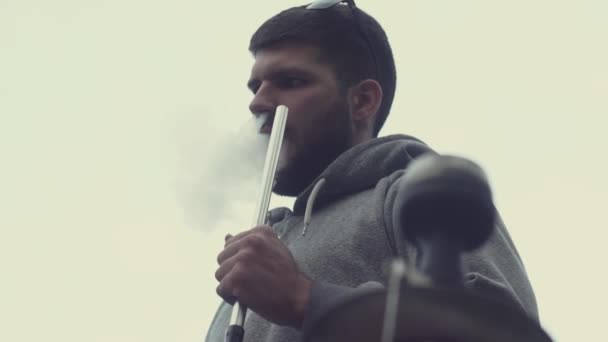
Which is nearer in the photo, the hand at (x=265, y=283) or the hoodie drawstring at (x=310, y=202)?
the hand at (x=265, y=283)

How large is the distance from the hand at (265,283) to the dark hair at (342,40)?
1565 millimetres

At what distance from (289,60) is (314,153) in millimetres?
392

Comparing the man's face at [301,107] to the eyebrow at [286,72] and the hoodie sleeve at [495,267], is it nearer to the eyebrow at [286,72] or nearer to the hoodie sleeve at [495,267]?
the eyebrow at [286,72]

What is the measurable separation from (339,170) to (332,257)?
503mm

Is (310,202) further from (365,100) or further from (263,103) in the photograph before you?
(365,100)

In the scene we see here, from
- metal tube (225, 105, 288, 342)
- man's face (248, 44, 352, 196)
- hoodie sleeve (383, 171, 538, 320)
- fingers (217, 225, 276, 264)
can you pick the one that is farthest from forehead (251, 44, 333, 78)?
fingers (217, 225, 276, 264)

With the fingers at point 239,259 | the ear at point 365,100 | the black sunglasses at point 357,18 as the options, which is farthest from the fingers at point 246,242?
the black sunglasses at point 357,18

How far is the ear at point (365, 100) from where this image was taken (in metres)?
3.45

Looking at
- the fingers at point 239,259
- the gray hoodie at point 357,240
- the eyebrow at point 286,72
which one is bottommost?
the gray hoodie at point 357,240

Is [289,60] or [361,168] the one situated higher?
[289,60]

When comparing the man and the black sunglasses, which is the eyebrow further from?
the black sunglasses

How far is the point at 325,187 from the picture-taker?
288 centimetres

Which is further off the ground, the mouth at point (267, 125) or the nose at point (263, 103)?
the nose at point (263, 103)

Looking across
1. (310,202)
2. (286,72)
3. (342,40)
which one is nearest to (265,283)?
(310,202)
